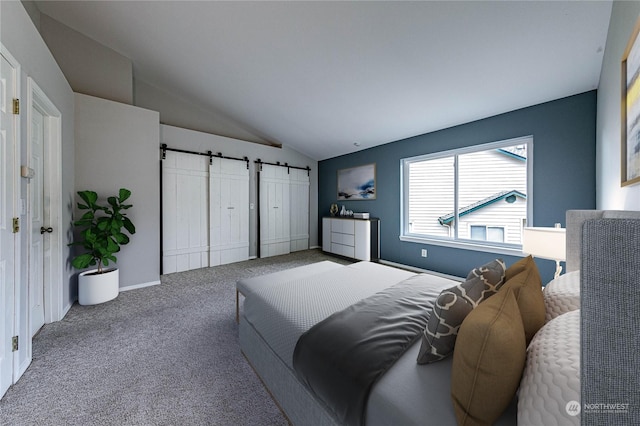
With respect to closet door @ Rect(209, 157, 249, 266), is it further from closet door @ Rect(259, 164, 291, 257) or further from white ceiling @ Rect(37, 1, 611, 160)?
white ceiling @ Rect(37, 1, 611, 160)

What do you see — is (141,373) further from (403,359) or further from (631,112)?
(631,112)

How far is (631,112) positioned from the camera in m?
1.10

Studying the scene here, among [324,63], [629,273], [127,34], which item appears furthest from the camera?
[127,34]

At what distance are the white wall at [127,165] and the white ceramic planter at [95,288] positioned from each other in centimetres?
42

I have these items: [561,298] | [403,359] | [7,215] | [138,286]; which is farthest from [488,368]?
[138,286]

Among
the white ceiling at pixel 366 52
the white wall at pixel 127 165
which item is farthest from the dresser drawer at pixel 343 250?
the white wall at pixel 127 165

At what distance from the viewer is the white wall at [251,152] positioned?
429 cm

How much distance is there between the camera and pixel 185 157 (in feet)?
14.1

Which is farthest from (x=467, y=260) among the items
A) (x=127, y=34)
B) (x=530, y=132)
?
(x=127, y=34)

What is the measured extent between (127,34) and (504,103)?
4.77 metres

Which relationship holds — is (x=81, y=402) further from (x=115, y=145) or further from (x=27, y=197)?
(x=115, y=145)

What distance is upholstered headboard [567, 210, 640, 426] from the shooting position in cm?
41

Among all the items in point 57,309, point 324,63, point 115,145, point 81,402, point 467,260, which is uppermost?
point 324,63

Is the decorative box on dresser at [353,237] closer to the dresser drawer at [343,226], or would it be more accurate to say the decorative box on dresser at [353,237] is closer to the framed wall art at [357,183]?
the dresser drawer at [343,226]
